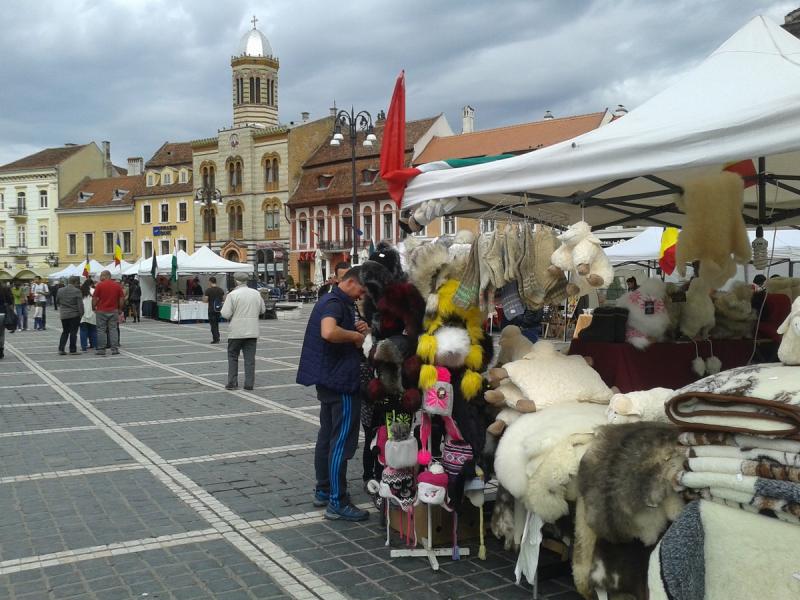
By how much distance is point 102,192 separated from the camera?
67.0m

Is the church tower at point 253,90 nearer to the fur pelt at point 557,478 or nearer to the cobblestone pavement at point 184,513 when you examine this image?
the cobblestone pavement at point 184,513

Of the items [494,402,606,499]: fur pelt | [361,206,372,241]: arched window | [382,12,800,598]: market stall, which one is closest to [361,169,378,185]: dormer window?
[361,206,372,241]: arched window

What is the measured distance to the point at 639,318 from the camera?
4.52 metres

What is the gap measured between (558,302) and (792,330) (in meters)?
1.42

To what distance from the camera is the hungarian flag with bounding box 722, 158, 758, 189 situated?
17.3ft

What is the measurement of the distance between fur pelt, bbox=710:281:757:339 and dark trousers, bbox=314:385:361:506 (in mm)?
2575

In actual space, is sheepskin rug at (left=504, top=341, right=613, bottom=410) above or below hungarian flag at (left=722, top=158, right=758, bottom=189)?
below

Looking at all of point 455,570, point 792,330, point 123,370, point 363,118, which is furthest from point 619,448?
point 363,118

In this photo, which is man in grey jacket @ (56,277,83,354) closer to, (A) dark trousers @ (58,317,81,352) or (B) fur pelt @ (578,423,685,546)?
(A) dark trousers @ (58,317,81,352)

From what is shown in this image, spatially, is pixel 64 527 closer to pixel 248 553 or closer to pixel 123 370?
pixel 248 553

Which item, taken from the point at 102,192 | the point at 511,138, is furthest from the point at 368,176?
the point at 102,192

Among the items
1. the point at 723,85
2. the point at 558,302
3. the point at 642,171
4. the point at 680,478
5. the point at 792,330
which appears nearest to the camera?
the point at 680,478

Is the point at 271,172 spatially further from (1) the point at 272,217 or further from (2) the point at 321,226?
(2) the point at 321,226

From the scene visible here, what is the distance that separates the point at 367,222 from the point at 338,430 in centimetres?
4729
